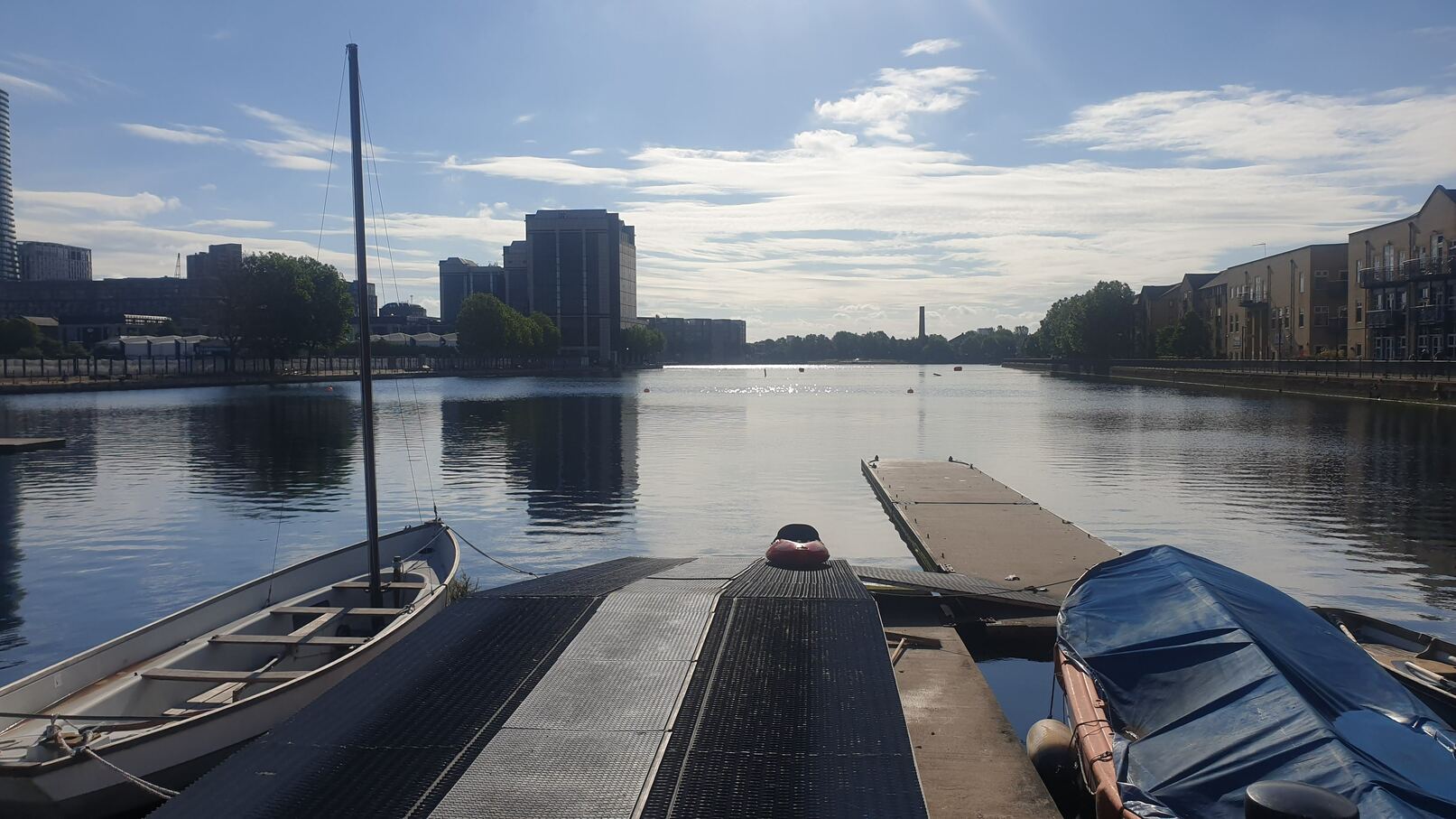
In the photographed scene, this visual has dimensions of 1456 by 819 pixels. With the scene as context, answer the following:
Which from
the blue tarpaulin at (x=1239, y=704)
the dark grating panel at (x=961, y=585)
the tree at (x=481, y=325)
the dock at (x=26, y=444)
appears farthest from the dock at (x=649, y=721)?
the tree at (x=481, y=325)

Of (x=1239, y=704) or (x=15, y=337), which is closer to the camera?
(x=1239, y=704)

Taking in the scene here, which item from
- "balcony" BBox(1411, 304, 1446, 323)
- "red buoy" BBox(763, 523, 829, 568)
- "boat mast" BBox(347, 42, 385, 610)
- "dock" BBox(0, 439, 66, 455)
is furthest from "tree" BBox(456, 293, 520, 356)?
"red buoy" BBox(763, 523, 829, 568)

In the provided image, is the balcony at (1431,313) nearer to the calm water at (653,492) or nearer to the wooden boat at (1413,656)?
the calm water at (653,492)

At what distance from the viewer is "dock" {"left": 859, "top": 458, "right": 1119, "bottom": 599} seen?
22.3 m

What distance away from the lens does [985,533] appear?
89.2 feet

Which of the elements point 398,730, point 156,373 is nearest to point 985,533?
point 398,730

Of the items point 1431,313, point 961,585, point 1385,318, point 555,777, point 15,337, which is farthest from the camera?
point 15,337

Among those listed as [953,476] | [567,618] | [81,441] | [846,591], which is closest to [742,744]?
[567,618]

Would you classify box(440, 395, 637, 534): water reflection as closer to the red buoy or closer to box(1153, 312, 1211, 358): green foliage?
the red buoy

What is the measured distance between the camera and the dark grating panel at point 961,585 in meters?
18.7

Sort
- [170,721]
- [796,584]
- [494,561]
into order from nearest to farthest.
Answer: [170,721] → [796,584] → [494,561]

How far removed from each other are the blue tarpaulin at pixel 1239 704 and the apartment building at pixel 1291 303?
372ft

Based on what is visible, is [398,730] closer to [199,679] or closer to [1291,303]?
[199,679]

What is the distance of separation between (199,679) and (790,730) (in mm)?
8433
